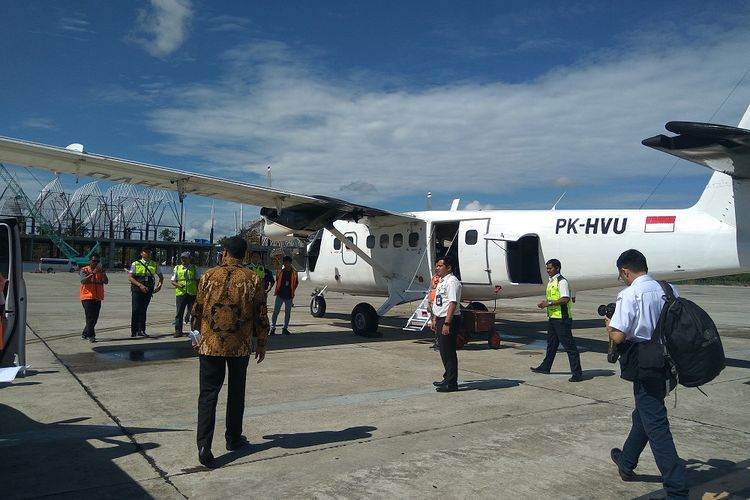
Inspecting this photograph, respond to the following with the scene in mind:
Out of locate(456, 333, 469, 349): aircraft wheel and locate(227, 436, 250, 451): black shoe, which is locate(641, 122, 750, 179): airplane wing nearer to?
locate(227, 436, 250, 451): black shoe

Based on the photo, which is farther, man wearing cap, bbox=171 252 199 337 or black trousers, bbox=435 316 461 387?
man wearing cap, bbox=171 252 199 337

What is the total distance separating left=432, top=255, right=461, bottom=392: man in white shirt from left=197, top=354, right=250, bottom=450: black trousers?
324 cm

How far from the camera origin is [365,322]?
13.7 metres

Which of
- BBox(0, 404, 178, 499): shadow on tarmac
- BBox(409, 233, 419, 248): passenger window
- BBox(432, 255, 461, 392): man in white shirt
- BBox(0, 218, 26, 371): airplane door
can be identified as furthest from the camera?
BBox(409, 233, 419, 248): passenger window

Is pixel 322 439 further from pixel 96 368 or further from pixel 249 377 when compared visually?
pixel 96 368

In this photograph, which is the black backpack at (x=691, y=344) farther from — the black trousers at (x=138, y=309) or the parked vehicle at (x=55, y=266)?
the parked vehicle at (x=55, y=266)

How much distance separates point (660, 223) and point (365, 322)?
6740 mm

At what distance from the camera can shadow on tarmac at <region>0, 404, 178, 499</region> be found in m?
4.41

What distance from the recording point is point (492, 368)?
389 inches

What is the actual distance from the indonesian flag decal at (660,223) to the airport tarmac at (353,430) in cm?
270

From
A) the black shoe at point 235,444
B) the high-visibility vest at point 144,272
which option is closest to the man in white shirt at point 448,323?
the black shoe at point 235,444

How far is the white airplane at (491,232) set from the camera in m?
9.52

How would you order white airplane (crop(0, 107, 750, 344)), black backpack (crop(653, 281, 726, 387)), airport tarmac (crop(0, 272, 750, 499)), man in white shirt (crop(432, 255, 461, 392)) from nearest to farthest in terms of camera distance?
black backpack (crop(653, 281, 726, 387)) < airport tarmac (crop(0, 272, 750, 499)) < man in white shirt (crop(432, 255, 461, 392)) < white airplane (crop(0, 107, 750, 344))

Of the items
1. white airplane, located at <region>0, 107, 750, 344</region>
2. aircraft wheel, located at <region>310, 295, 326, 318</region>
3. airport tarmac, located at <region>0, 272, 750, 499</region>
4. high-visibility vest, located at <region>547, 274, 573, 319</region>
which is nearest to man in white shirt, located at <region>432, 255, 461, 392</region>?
airport tarmac, located at <region>0, 272, 750, 499</region>
